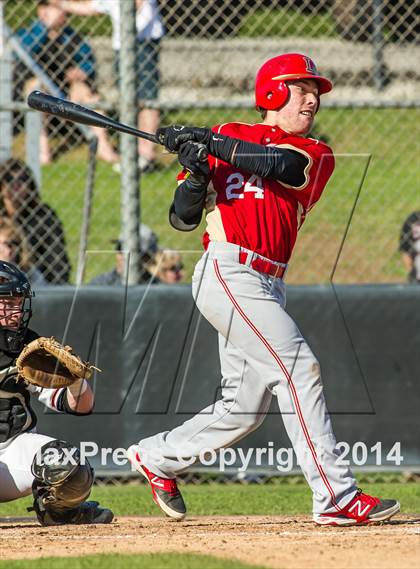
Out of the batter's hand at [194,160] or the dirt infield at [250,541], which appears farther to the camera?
the batter's hand at [194,160]

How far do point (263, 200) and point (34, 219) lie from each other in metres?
3.50

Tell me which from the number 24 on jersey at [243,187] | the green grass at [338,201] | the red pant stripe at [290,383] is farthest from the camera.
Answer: the green grass at [338,201]

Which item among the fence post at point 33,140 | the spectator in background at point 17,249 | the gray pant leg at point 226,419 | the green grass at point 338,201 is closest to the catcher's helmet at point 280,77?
the gray pant leg at point 226,419

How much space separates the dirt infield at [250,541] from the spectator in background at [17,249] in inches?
109

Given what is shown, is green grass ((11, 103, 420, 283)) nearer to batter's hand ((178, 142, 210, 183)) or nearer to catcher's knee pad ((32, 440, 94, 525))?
catcher's knee pad ((32, 440, 94, 525))

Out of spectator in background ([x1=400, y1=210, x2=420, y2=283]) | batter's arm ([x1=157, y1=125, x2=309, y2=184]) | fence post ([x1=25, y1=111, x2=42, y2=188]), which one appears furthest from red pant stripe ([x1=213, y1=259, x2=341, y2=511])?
fence post ([x1=25, y1=111, x2=42, y2=188])

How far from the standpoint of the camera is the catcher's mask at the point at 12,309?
5.37 m

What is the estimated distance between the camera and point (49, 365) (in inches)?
205

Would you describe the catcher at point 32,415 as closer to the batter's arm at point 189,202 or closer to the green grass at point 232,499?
the batter's arm at point 189,202

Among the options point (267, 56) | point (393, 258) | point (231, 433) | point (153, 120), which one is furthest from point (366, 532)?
point (267, 56)

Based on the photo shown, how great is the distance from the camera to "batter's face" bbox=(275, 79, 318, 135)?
5270mm

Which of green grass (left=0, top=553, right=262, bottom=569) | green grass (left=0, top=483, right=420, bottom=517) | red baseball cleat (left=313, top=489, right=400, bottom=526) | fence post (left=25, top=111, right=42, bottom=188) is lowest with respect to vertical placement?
green grass (left=0, top=483, right=420, bottom=517)

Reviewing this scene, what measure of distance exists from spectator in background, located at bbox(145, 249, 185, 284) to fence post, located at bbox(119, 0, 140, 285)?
0.25 meters

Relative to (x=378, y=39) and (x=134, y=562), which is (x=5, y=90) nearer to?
(x=378, y=39)
